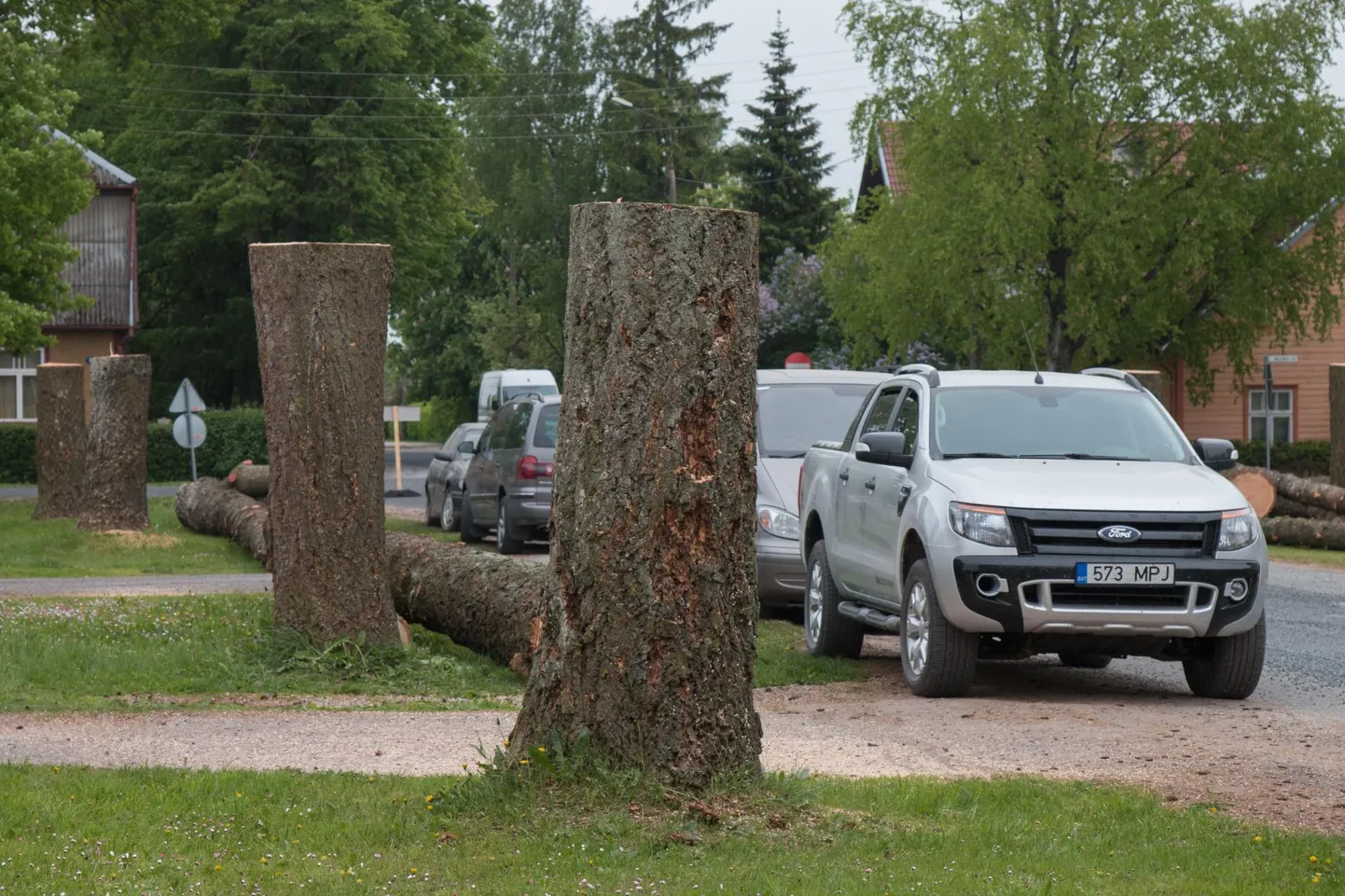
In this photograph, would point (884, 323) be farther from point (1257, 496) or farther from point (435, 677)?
point (435, 677)

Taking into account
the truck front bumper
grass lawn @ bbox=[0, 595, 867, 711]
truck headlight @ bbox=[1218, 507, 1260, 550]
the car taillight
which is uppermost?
truck headlight @ bbox=[1218, 507, 1260, 550]

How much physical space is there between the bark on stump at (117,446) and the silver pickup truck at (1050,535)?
13775 mm

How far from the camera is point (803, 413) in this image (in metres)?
15.6

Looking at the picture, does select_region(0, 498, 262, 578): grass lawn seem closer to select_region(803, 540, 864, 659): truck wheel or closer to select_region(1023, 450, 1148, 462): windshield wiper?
select_region(803, 540, 864, 659): truck wheel

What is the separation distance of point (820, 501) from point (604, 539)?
6275 millimetres

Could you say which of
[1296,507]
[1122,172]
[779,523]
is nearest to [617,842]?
[779,523]

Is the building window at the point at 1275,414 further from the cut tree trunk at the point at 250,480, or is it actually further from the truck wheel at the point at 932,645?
the truck wheel at the point at 932,645

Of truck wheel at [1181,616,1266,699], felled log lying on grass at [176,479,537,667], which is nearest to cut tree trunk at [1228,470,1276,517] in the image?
felled log lying on grass at [176,479,537,667]

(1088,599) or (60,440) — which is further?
(60,440)

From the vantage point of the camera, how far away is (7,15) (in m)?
31.8

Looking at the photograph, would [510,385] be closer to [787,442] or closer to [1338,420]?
[1338,420]

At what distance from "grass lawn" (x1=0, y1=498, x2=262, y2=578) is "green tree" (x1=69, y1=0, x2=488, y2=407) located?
21756mm

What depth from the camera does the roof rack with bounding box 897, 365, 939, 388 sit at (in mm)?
11312

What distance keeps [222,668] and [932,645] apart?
4085mm
